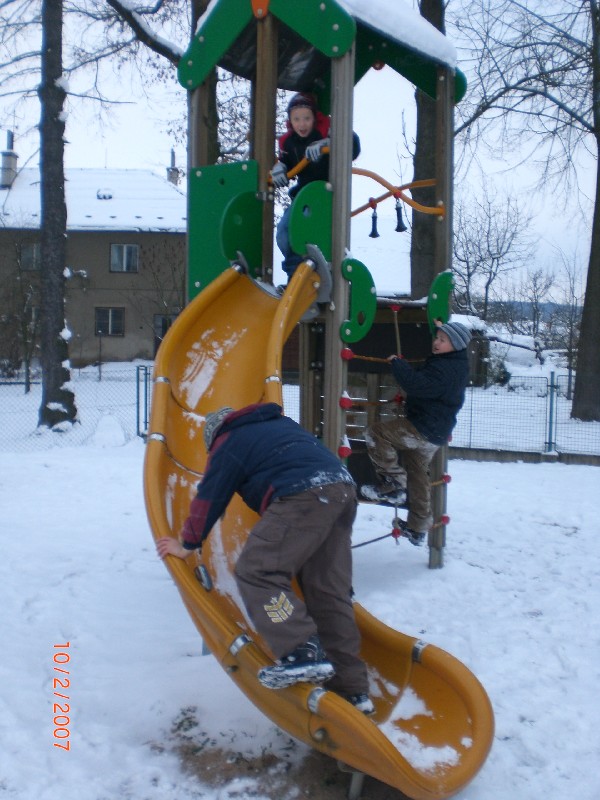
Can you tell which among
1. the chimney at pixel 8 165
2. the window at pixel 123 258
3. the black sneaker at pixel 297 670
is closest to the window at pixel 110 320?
the window at pixel 123 258

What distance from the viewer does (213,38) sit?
4.84 metres

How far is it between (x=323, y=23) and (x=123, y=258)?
1017 inches

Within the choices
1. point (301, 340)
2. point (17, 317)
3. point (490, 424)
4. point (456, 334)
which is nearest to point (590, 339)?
point (490, 424)

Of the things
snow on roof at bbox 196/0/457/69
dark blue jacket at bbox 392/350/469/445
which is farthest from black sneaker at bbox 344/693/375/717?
snow on roof at bbox 196/0/457/69

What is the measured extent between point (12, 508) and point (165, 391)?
3.51 metres

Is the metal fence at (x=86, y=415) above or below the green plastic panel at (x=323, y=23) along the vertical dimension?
below

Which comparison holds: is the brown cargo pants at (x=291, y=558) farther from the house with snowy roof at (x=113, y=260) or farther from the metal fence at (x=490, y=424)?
the house with snowy roof at (x=113, y=260)

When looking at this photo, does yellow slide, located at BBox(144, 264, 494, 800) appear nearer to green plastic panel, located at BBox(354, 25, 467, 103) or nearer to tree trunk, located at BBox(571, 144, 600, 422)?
green plastic panel, located at BBox(354, 25, 467, 103)

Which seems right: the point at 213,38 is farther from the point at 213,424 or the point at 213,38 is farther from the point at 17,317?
the point at 17,317

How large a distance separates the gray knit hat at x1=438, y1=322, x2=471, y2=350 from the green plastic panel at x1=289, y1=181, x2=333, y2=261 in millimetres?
965

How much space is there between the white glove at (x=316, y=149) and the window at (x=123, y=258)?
83.4ft

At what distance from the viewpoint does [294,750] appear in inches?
119

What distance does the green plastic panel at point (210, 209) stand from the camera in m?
4.77

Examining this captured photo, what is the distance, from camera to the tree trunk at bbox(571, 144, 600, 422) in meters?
14.2
